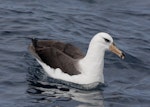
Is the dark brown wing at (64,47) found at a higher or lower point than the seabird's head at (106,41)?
lower

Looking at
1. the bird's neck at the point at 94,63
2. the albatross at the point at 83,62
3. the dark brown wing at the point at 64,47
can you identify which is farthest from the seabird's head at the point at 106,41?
the dark brown wing at the point at 64,47

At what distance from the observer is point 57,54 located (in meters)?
14.2

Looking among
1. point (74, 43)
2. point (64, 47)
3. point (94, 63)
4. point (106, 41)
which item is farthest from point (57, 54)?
point (74, 43)

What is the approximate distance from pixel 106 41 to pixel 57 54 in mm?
1145

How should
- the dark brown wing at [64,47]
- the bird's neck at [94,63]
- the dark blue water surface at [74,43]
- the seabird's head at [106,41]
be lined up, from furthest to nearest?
1. the dark brown wing at [64,47]
2. the bird's neck at [94,63]
3. the seabird's head at [106,41]
4. the dark blue water surface at [74,43]

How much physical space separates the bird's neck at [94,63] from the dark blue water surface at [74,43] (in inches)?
14.9

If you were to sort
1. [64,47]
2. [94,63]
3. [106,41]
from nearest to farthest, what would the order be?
[106,41] < [94,63] < [64,47]

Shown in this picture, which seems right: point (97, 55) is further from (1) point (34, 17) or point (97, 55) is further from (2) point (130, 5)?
(2) point (130, 5)

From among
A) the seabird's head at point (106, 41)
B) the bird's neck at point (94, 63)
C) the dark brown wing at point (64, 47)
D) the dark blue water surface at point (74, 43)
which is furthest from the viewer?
the dark brown wing at point (64, 47)

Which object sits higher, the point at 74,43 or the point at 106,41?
the point at 106,41

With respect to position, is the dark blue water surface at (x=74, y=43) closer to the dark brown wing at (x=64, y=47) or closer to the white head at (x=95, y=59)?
the white head at (x=95, y=59)

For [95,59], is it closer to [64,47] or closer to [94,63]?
[94,63]

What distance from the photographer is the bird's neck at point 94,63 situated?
14.1 metres

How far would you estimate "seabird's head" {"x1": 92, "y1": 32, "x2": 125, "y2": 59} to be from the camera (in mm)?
13992
